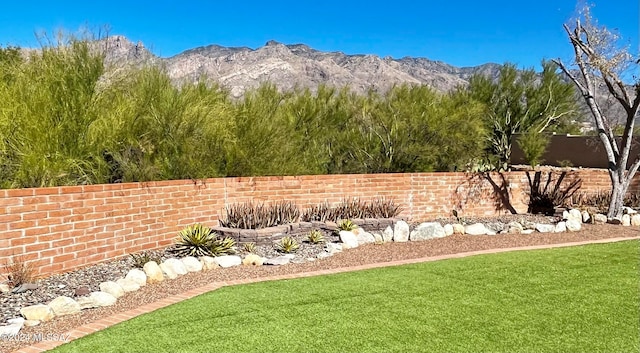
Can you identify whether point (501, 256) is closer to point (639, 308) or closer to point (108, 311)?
point (639, 308)

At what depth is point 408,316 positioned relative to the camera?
555 cm

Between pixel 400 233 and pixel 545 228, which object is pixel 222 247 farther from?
pixel 545 228

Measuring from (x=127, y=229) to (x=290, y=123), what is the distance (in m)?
7.18

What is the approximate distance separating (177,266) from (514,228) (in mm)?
8504

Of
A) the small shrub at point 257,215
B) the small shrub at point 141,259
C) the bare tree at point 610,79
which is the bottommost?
the small shrub at point 141,259

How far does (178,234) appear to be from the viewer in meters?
9.80

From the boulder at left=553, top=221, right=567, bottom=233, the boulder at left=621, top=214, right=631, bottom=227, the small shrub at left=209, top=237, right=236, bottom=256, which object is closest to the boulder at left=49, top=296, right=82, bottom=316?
the small shrub at left=209, top=237, right=236, bottom=256

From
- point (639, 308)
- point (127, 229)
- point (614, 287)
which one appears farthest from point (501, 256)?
point (127, 229)

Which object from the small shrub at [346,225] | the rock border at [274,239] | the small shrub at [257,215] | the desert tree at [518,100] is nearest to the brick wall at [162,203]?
the small shrub at [257,215]

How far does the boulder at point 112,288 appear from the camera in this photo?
667 cm

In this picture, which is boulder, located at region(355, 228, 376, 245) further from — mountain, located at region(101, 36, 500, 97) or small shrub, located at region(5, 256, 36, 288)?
mountain, located at region(101, 36, 500, 97)

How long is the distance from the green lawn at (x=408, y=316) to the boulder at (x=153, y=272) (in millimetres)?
1217

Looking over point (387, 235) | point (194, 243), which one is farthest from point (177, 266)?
point (387, 235)

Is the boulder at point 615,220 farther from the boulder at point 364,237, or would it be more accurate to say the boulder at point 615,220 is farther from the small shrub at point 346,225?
the small shrub at point 346,225
